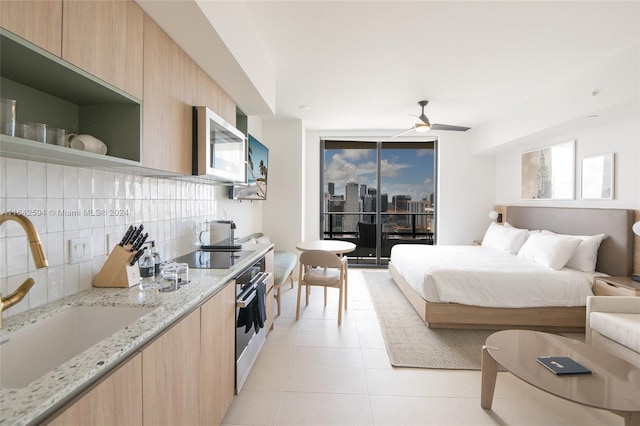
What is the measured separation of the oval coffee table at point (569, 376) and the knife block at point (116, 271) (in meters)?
2.14

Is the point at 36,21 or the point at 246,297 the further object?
the point at 246,297

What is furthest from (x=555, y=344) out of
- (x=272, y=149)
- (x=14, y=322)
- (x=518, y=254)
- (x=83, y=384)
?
(x=272, y=149)

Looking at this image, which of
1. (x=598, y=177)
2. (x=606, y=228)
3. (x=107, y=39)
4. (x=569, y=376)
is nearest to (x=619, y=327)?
(x=569, y=376)

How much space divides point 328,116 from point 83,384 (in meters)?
4.49

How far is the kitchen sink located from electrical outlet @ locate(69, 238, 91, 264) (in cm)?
26

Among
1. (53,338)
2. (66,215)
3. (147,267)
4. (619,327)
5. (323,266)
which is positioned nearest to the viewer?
(53,338)

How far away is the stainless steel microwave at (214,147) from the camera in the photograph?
1927 millimetres

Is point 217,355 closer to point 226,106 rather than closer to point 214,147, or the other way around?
point 214,147

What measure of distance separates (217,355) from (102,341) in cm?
81

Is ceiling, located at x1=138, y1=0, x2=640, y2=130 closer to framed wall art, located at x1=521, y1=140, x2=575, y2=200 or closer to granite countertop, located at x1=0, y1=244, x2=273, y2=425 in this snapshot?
framed wall art, located at x1=521, y1=140, x2=575, y2=200

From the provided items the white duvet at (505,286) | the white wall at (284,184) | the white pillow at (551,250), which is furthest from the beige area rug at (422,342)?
the white wall at (284,184)

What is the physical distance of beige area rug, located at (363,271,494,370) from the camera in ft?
8.09

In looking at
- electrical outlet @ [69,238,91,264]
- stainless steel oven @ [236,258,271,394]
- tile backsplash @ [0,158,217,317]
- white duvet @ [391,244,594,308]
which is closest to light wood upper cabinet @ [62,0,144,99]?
tile backsplash @ [0,158,217,317]

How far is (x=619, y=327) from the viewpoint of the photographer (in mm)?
2135
